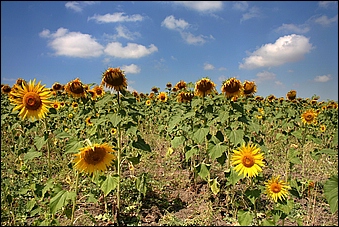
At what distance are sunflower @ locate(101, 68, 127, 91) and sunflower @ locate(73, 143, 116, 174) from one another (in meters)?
0.73

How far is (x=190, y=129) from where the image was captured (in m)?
3.79

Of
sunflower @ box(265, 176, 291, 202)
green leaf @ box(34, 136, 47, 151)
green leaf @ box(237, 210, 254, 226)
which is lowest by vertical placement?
green leaf @ box(237, 210, 254, 226)

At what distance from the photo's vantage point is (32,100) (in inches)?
92.4

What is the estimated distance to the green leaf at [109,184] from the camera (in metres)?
2.34

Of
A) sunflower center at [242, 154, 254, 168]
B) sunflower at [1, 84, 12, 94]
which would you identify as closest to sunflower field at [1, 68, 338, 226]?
sunflower center at [242, 154, 254, 168]

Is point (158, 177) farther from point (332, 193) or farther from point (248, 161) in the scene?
point (332, 193)

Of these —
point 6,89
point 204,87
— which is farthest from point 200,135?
point 6,89

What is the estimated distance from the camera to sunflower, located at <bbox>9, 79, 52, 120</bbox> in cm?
235

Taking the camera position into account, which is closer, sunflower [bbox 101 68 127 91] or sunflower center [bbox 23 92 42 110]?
sunflower center [bbox 23 92 42 110]

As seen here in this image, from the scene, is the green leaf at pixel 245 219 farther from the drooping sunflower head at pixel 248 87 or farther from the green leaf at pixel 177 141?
the drooping sunflower head at pixel 248 87

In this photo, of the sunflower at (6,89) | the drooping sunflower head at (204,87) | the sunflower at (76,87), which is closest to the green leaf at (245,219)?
the drooping sunflower head at (204,87)

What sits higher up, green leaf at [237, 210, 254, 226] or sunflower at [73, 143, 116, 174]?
sunflower at [73, 143, 116, 174]

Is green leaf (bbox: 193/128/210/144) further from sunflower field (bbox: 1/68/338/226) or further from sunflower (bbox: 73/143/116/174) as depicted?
sunflower (bbox: 73/143/116/174)

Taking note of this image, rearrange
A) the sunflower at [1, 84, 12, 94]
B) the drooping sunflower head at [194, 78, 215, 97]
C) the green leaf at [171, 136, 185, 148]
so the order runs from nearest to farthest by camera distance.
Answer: the drooping sunflower head at [194, 78, 215, 97]
the green leaf at [171, 136, 185, 148]
the sunflower at [1, 84, 12, 94]
